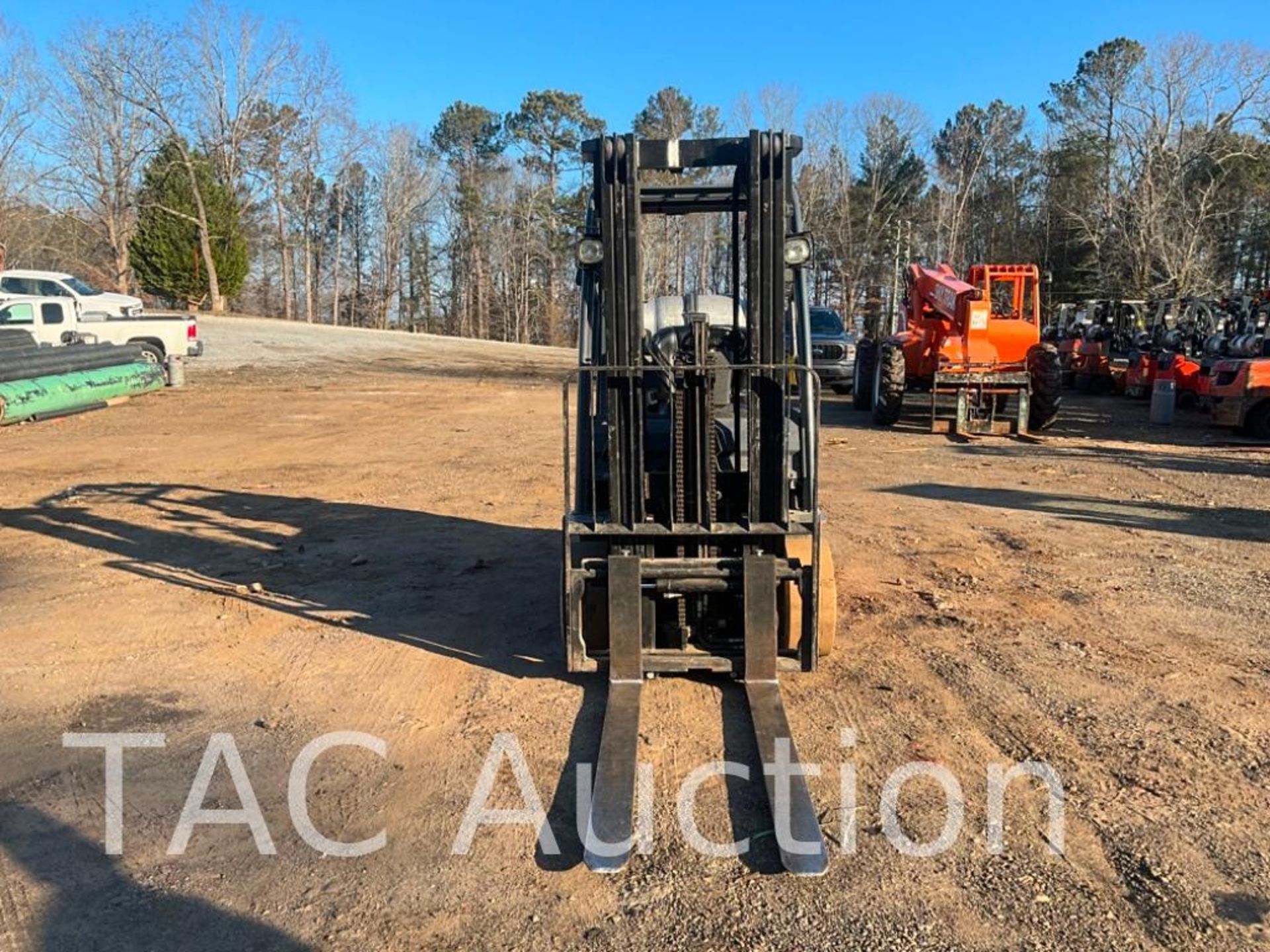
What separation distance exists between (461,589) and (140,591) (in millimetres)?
2310

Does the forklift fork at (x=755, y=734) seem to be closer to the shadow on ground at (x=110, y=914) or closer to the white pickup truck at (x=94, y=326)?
the shadow on ground at (x=110, y=914)

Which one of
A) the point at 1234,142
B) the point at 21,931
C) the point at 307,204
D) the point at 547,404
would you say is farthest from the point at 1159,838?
the point at 307,204

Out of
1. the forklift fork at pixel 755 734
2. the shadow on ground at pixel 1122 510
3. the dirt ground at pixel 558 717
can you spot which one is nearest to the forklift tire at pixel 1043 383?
the dirt ground at pixel 558 717

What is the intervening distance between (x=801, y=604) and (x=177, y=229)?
45797 millimetres

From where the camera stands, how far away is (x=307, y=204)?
5928 centimetres

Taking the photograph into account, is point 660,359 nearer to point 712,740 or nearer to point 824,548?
point 824,548

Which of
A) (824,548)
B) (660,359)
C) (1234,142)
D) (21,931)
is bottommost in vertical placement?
(21,931)

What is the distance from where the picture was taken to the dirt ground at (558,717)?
3.19 metres

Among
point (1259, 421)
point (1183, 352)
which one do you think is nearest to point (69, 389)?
point (1259, 421)

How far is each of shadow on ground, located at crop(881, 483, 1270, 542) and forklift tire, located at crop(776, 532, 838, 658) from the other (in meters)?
5.00

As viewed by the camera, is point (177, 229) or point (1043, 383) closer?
point (1043, 383)

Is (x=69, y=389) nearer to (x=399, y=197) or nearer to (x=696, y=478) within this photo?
(x=696, y=478)

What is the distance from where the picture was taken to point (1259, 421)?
49.9 ft

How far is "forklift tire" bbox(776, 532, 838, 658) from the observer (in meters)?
5.03
